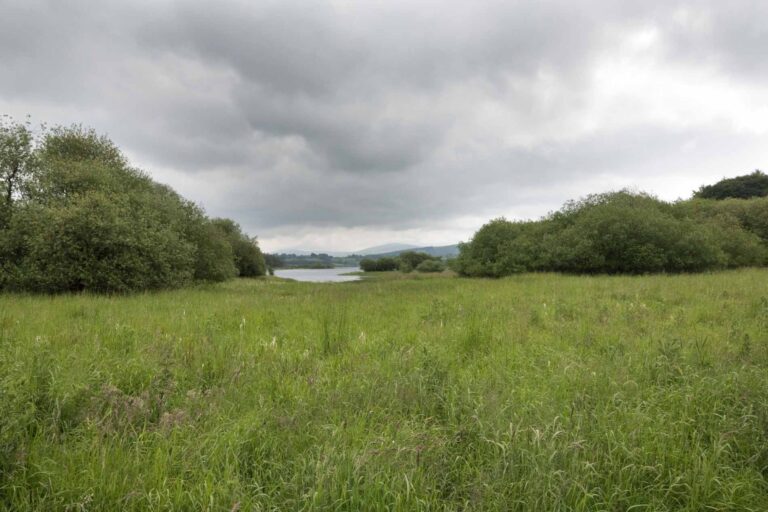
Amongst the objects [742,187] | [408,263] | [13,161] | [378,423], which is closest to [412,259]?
[408,263]

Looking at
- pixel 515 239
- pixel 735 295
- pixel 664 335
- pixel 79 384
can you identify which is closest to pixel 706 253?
pixel 515 239

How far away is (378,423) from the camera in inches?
136

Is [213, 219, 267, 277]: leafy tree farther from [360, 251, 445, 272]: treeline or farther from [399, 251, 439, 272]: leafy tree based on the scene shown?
[399, 251, 439, 272]: leafy tree

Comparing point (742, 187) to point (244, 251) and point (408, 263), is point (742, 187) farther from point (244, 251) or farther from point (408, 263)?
point (244, 251)

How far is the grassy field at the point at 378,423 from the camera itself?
2471 mm

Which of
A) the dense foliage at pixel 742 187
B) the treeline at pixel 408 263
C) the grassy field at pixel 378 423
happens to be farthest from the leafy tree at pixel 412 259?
the grassy field at pixel 378 423

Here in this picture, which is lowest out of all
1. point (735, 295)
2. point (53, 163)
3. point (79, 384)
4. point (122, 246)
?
point (735, 295)

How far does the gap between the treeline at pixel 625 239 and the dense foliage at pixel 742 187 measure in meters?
31.5

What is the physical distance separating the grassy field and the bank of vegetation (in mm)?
28357

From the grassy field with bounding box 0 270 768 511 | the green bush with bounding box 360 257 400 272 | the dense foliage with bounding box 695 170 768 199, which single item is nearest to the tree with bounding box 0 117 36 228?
the grassy field with bounding box 0 270 768 511

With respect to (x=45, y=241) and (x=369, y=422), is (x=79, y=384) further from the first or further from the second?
(x=45, y=241)

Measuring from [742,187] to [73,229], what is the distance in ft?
323

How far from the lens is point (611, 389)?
4121mm

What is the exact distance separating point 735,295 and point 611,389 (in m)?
11.6
